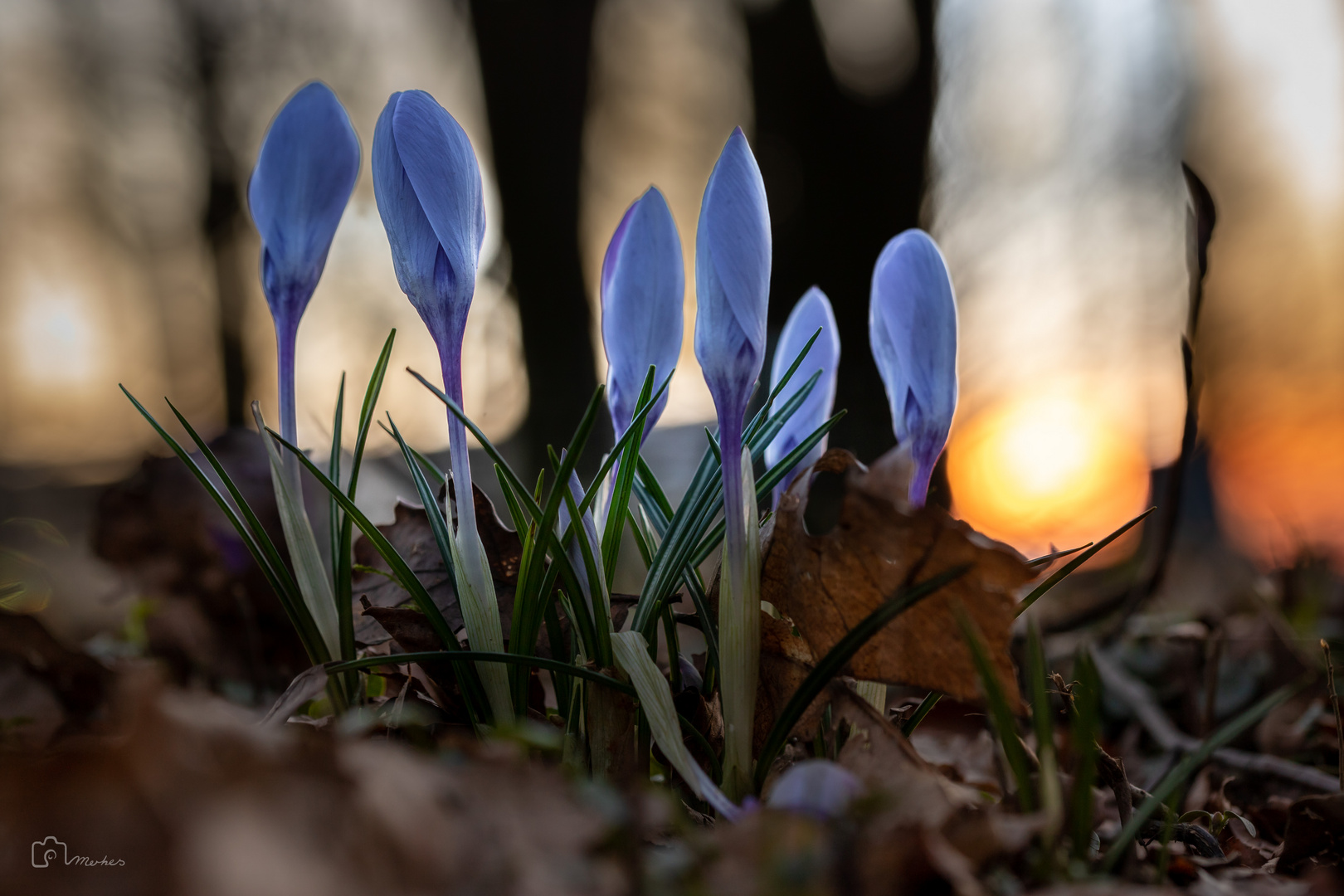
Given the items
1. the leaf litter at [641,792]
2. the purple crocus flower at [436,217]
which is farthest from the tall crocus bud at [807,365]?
the purple crocus flower at [436,217]

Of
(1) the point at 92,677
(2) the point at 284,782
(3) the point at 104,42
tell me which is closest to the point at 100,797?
(2) the point at 284,782

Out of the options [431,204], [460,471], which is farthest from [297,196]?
[460,471]

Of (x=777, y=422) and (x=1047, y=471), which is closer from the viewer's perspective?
(x=777, y=422)

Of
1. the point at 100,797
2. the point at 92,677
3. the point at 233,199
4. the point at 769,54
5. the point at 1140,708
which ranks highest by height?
the point at 769,54

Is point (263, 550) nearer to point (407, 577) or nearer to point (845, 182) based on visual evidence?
point (407, 577)

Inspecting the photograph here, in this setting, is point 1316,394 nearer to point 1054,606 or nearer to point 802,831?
point 1054,606

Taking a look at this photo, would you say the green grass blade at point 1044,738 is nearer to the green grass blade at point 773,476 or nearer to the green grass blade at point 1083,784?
the green grass blade at point 1083,784
